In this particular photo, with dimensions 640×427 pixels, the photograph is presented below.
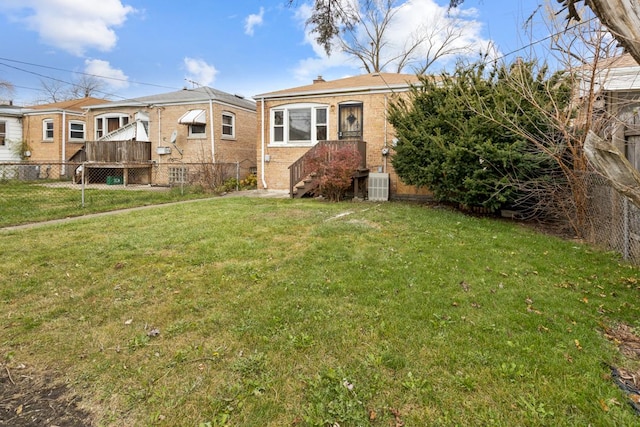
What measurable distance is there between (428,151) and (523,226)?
3.02 metres

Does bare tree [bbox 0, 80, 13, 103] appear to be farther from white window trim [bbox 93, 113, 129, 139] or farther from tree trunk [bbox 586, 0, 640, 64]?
tree trunk [bbox 586, 0, 640, 64]

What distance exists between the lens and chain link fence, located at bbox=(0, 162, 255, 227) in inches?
388

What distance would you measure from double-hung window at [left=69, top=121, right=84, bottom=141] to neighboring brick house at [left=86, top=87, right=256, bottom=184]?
11.5ft

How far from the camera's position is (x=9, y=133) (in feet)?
77.7

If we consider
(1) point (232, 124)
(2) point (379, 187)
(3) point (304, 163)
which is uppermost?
(1) point (232, 124)

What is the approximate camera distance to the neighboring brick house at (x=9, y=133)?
23.5 metres

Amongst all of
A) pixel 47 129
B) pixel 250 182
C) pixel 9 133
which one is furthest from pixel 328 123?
pixel 9 133

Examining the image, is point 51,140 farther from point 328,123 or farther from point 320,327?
point 320,327

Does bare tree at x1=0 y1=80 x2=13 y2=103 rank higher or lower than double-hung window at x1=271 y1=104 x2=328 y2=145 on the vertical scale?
higher

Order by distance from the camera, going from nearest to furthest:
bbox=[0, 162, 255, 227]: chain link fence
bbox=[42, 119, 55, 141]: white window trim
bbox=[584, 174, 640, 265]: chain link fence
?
1. bbox=[584, 174, 640, 265]: chain link fence
2. bbox=[0, 162, 255, 227]: chain link fence
3. bbox=[42, 119, 55, 141]: white window trim

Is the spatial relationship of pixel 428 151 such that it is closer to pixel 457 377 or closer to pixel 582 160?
pixel 582 160

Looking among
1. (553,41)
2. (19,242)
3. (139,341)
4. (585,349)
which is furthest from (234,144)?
(585,349)

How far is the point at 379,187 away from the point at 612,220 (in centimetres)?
704

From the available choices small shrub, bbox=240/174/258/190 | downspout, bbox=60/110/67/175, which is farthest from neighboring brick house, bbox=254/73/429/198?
downspout, bbox=60/110/67/175
